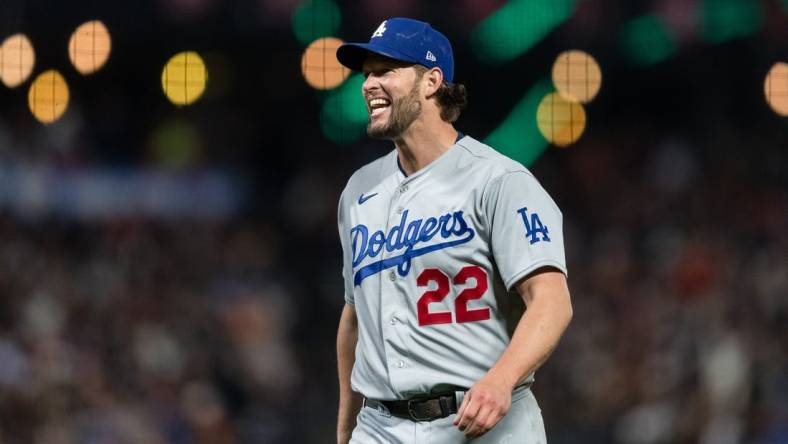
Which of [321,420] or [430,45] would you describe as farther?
[321,420]

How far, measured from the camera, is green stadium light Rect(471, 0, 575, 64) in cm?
670

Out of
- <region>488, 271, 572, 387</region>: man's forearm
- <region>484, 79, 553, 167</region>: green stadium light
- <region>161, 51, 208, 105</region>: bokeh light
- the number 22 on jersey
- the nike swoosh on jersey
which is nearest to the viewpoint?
<region>488, 271, 572, 387</region>: man's forearm

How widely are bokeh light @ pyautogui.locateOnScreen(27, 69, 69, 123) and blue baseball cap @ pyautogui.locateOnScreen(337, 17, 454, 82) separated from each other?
160 inches

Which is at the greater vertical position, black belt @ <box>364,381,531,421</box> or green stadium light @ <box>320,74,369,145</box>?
green stadium light @ <box>320,74,369,145</box>

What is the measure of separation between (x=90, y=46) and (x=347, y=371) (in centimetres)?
422

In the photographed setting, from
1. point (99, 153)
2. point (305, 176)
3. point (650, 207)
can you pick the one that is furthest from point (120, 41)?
point (650, 207)

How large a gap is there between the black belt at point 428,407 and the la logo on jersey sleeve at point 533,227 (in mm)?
406

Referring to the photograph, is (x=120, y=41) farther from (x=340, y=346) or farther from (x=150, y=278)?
(x=340, y=346)

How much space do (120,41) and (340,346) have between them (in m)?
4.18

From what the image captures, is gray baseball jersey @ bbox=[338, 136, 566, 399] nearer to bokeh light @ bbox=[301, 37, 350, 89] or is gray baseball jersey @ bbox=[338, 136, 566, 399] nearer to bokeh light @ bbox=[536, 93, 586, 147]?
bokeh light @ bbox=[301, 37, 350, 89]

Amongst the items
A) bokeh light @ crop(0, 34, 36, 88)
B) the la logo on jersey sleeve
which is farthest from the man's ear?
bokeh light @ crop(0, 34, 36, 88)

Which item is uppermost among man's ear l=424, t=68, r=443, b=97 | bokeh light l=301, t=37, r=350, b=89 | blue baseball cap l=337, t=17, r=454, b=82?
blue baseball cap l=337, t=17, r=454, b=82

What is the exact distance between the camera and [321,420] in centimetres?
638

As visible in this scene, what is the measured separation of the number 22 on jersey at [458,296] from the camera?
260 cm
